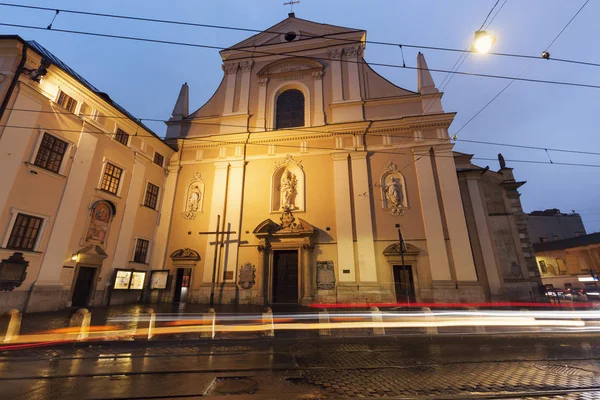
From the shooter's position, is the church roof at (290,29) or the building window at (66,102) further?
the church roof at (290,29)

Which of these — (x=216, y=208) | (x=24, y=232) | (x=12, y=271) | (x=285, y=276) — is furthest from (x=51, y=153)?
(x=285, y=276)

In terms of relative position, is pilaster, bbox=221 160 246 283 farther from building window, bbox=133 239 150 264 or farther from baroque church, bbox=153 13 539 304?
building window, bbox=133 239 150 264

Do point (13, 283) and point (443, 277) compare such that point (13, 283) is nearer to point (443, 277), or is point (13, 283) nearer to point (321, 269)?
point (321, 269)

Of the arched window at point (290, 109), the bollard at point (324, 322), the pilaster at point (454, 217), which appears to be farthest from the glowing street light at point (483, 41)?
the arched window at point (290, 109)

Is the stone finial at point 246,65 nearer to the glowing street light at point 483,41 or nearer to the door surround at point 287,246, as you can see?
the door surround at point 287,246

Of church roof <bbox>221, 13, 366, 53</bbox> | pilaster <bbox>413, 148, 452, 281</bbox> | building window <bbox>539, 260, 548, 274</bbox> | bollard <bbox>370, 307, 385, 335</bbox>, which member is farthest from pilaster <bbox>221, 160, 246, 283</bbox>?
building window <bbox>539, 260, 548, 274</bbox>

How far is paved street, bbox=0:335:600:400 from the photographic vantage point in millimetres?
3756

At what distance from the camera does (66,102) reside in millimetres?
12266

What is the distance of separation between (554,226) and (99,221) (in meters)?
52.8

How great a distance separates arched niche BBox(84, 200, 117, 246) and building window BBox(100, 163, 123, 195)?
2.82 ft

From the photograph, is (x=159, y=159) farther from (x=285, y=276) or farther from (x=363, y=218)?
(x=363, y=218)

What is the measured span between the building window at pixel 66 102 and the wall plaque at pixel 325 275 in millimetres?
14430

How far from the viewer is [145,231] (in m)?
15.9

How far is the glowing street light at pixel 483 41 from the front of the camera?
6454mm
